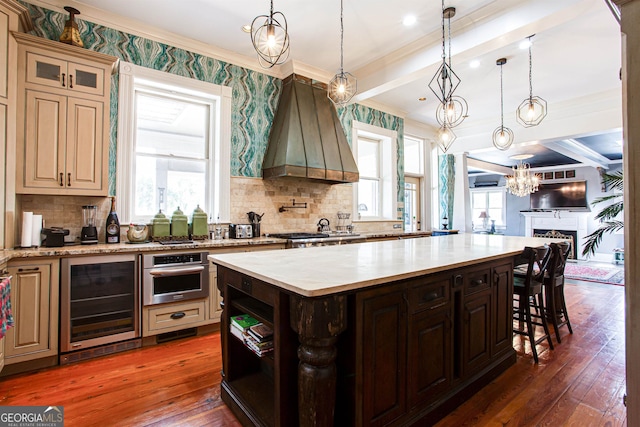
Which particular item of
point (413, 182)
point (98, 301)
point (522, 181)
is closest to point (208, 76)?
point (98, 301)

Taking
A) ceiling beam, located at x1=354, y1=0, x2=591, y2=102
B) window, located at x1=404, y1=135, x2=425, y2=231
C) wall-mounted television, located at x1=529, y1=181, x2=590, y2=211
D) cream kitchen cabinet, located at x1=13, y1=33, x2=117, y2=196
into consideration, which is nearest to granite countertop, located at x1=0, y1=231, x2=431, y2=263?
cream kitchen cabinet, located at x1=13, y1=33, x2=117, y2=196

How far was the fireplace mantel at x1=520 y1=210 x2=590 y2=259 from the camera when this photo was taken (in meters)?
9.78

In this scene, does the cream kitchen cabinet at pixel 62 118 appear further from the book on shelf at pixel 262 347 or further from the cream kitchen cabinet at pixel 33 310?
the book on shelf at pixel 262 347

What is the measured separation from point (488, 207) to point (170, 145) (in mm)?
12234

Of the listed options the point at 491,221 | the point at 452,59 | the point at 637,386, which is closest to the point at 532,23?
the point at 452,59

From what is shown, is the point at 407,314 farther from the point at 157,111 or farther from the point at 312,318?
the point at 157,111

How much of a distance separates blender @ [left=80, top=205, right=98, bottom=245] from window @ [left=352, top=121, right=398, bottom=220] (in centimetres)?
404

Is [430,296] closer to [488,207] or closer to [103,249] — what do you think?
[103,249]

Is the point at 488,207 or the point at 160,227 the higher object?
the point at 488,207

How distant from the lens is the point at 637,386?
0.87 metres

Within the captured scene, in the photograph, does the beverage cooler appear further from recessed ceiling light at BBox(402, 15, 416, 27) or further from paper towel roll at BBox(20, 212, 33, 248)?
recessed ceiling light at BBox(402, 15, 416, 27)

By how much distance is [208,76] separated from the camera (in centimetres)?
391

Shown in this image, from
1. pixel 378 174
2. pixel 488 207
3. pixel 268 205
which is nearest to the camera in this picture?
pixel 268 205

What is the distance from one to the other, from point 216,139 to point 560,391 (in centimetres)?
412
